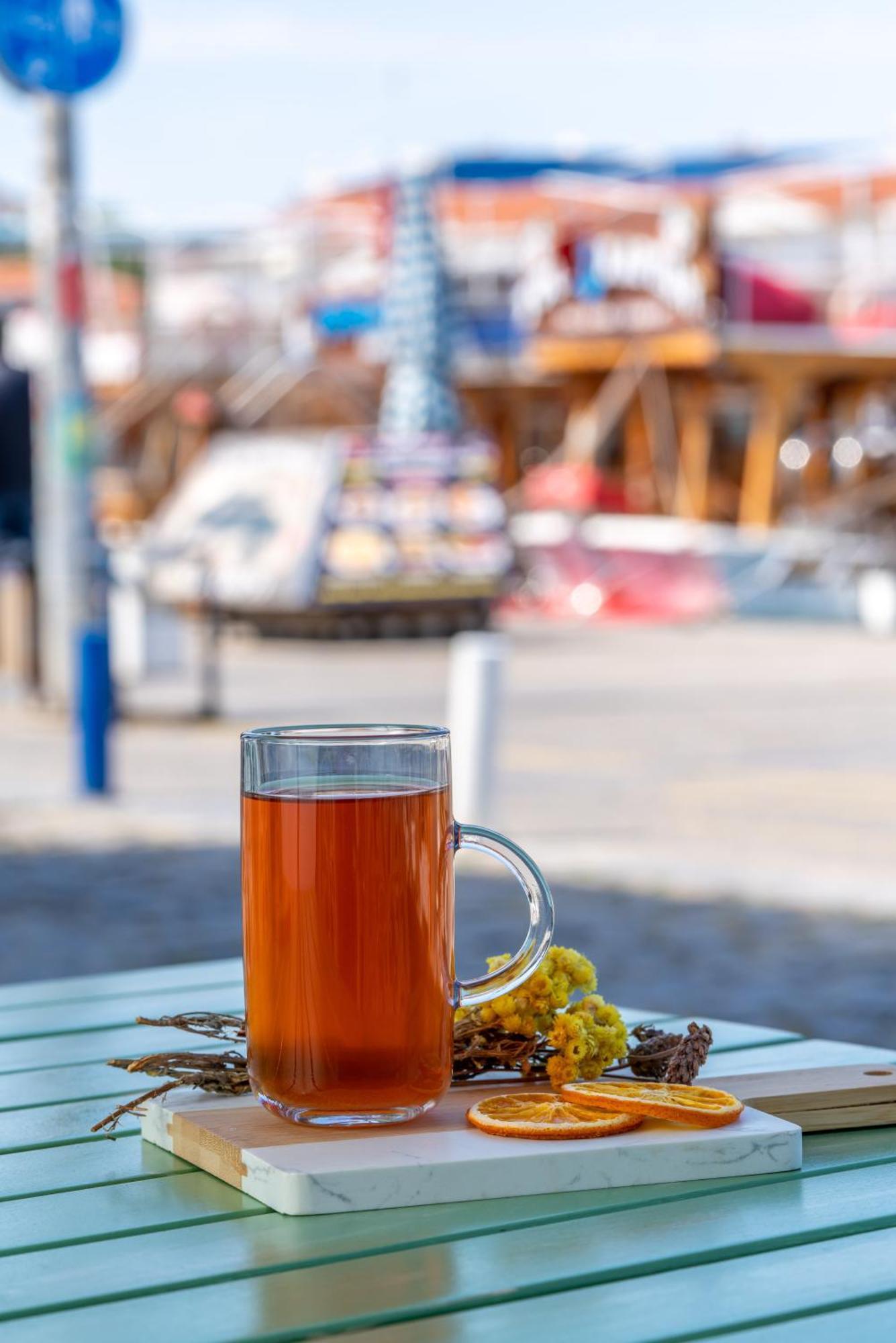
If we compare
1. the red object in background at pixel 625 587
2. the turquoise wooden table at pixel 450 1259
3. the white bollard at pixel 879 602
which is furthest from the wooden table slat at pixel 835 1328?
the red object in background at pixel 625 587

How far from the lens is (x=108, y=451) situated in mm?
36281

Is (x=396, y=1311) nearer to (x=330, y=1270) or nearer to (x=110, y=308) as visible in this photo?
(x=330, y=1270)

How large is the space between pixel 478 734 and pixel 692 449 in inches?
704

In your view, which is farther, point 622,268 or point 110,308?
point 110,308

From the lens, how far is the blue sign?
7.93 metres

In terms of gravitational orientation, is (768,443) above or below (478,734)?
above

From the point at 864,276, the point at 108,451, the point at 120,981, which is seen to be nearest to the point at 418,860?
the point at 120,981

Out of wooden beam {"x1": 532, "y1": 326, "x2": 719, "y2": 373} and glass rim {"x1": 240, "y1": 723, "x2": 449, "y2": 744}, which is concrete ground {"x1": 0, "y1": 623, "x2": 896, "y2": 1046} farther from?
wooden beam {"x1": 532, "y1": 326, "x2": 719, "y2": 373}

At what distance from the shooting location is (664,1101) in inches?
55.0

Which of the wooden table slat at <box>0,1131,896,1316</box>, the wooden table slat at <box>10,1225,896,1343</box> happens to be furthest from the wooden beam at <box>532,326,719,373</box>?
the wooden table slat at <box>10,1225,896,1343</box>

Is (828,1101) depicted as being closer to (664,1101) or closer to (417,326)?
(664,1101)

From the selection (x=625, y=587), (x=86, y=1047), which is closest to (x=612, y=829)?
(x=86, y=1047)

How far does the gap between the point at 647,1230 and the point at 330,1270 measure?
0.70 feet

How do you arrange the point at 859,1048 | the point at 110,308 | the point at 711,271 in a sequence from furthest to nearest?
the point at 110,308
the point at 711,271
the point at 859,1048
